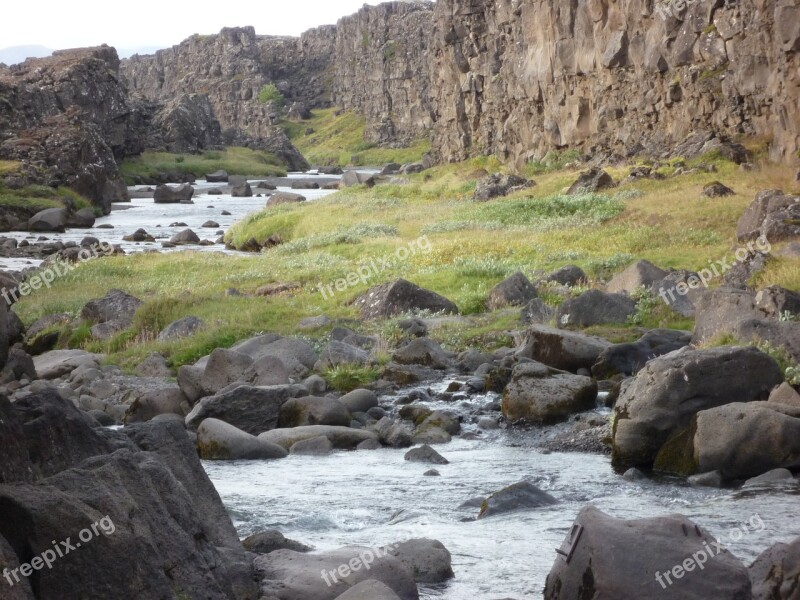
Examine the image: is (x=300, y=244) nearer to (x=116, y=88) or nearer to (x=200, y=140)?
(x=116, y=88)

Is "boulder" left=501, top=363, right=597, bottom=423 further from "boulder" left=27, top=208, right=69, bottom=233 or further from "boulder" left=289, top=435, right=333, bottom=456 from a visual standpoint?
"boulder" left=27, top=208, right=69, bottom=233

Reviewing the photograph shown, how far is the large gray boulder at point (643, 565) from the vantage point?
7598mm

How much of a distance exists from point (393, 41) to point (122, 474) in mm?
179755

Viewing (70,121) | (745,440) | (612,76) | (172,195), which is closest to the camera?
(745,440)

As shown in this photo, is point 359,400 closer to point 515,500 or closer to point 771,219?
point 515,500

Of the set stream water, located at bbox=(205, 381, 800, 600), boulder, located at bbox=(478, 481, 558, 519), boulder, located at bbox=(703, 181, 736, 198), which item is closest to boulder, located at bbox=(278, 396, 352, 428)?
stream water, located at bbox=(205, 381, 800, 600)

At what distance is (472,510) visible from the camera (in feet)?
39.3

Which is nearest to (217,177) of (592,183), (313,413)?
(592,183)

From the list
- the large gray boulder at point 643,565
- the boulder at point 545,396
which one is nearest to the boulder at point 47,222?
the boulder at point 545,396

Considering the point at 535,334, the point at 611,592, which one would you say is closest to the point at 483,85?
the point at 535,334

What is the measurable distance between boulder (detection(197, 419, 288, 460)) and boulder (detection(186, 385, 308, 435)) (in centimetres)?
132

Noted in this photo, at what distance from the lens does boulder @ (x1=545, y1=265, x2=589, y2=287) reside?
Result: 2681 centimetres

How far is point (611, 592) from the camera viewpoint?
24.8ft

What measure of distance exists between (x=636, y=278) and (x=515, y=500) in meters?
13.6
